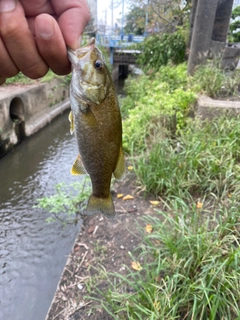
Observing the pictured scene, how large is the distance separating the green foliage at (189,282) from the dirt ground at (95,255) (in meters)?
0.21

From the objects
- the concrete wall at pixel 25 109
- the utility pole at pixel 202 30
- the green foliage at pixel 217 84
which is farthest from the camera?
the concrete wall at pixel 25 109

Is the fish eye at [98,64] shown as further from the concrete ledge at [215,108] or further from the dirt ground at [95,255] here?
the concrete ledge at [215,108]

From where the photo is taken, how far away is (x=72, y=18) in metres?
1.04

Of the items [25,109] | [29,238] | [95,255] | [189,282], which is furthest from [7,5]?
[25,109]

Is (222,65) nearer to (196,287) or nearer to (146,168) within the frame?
(146,168)

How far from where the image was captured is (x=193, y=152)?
11.7 feet

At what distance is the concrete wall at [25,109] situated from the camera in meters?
7.27

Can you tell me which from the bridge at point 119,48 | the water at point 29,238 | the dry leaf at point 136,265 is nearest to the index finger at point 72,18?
the dry leaf at point 136,265

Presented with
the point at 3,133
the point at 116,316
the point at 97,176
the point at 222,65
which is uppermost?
the point at 97,176

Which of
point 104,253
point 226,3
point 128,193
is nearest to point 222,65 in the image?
point 226,3

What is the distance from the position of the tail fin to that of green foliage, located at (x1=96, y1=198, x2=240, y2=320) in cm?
89

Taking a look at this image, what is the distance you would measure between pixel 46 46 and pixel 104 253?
235 cm

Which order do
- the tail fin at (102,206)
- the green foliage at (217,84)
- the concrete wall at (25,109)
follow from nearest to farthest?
the tail fin at (102,206) < the green foliage at (217,84) < the concrete wall at (25,109)

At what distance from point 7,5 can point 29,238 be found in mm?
3780
